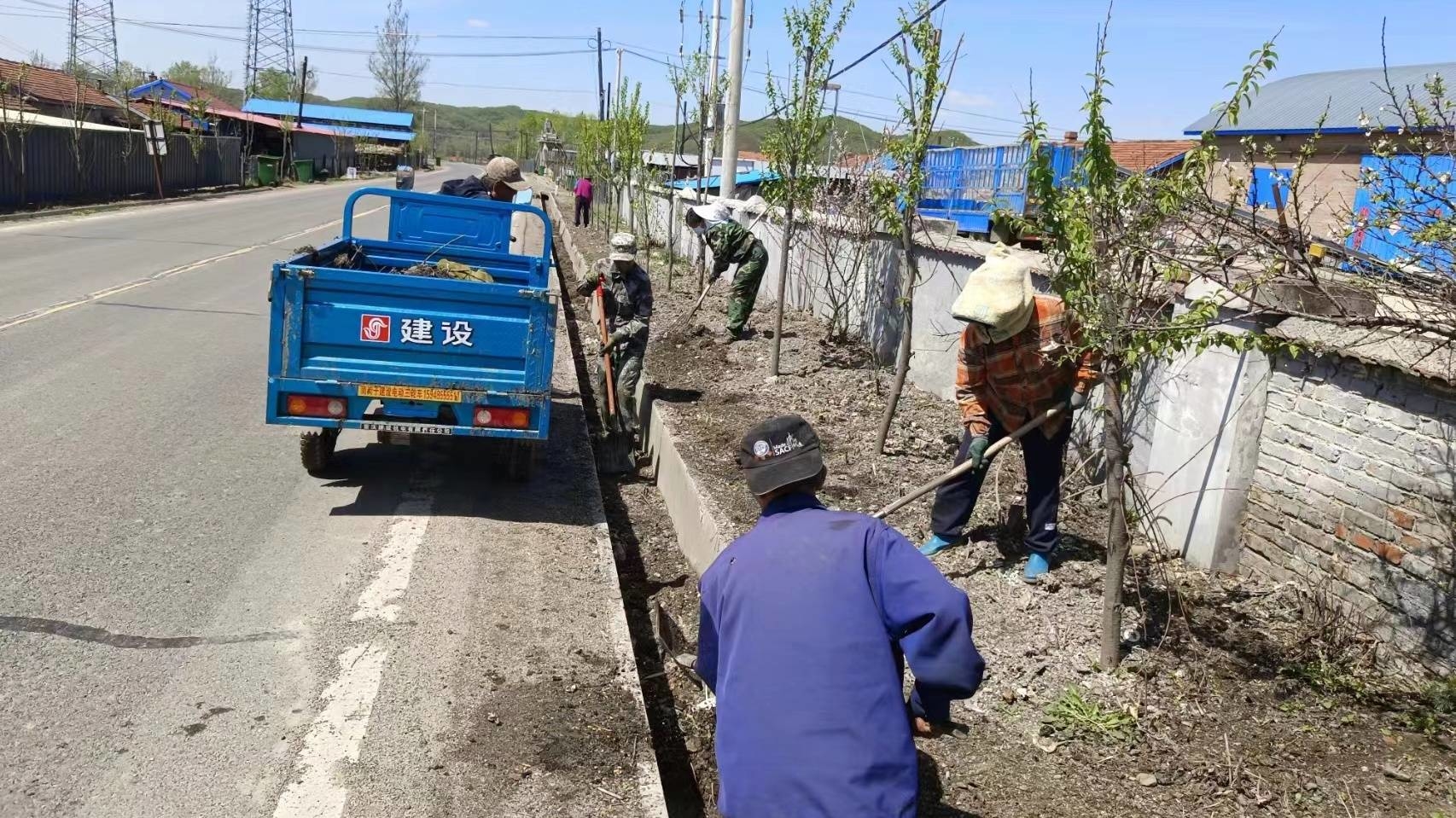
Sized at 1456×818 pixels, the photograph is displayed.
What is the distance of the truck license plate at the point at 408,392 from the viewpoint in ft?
22.1

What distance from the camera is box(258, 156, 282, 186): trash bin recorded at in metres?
47.5

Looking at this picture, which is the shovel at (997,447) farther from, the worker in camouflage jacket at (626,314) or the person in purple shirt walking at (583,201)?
the person in purple shirt walking at (583,201)

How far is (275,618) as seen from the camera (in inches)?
199

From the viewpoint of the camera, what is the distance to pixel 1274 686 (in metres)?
4.36

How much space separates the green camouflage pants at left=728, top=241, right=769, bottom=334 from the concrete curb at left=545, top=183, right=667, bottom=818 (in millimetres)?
4333

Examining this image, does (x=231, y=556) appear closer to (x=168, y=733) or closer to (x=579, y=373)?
(x=168, y=733)

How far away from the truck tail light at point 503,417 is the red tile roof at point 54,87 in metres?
33.4

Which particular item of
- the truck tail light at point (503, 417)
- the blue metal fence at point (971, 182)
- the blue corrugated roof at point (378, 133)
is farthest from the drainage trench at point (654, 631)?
the blue corrugated roof at point (378, 133)

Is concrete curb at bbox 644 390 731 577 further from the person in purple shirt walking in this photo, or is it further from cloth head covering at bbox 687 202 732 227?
the person in purple shirt walking

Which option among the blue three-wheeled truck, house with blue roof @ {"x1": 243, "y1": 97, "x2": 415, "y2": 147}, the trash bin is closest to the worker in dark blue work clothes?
the blue three-wheeled truck

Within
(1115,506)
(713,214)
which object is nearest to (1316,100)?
(713,214)

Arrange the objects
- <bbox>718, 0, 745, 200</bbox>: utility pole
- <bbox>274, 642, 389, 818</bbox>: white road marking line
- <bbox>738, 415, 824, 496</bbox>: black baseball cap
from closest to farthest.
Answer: <bbox>738, 415, 824, 496</bbox>: black baseball cap < <bbox>274, 642, 389, 818</bbox>: white road marking line < <bbox>718, 0, 745, 200</bbox>: utility pole

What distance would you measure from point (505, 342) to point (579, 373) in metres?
5.56

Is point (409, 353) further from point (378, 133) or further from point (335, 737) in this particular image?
point (378, 133)
